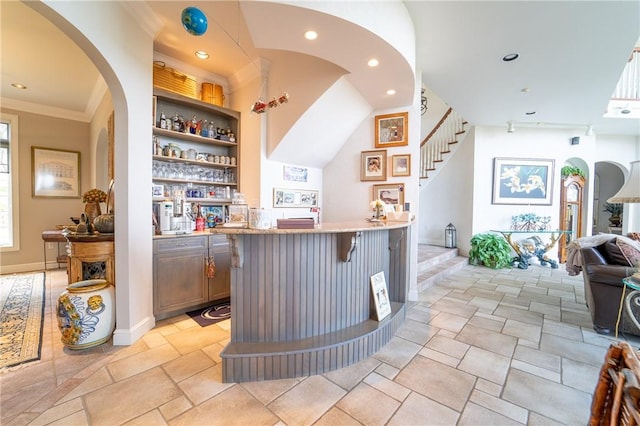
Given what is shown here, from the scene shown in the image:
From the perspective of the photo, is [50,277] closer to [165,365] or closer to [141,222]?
[141,222]

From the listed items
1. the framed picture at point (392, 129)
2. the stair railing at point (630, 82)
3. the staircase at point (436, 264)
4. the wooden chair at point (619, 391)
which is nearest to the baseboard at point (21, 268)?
the framed picture at point (392, 129)

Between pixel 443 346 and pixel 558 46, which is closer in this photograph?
pixel 443 346

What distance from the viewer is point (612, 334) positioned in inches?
104

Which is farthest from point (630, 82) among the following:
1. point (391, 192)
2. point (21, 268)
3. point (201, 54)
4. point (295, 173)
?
point (21, 268)

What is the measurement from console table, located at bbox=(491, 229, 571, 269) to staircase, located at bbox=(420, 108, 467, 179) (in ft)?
6.75

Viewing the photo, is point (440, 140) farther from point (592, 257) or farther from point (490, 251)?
point (592, 257)

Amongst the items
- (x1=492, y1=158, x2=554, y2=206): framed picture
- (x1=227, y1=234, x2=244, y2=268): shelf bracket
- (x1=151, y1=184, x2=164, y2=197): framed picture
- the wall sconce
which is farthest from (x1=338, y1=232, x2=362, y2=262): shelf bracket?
(x1=492, y1=158, x2=554, y2=206): framed picture

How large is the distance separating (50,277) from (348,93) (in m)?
5.83

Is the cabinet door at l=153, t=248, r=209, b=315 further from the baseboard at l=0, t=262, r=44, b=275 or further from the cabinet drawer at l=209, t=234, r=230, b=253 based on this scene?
the baseboard at l=0, t=262, r=44, b=275

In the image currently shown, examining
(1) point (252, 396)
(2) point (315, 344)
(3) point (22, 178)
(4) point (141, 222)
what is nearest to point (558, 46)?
(2) point (315, 344)

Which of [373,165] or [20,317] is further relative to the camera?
[373,165]

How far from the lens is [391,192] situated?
3664 mm

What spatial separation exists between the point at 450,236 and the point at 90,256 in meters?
6.49

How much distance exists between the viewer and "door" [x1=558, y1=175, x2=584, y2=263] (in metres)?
6.01
